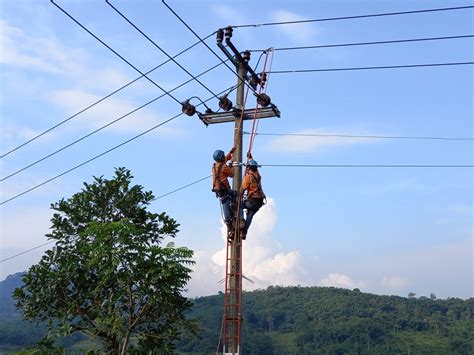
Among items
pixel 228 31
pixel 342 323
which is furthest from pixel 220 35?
pixel 342 323

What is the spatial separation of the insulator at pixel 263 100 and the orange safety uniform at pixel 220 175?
1412 millimetres

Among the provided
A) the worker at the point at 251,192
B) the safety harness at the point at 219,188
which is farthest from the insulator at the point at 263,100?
the safety harness at the point at 219,188

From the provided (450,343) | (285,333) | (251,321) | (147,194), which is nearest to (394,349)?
(450,343)

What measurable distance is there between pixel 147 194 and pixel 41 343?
414 cm

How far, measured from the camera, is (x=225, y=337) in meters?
9.15

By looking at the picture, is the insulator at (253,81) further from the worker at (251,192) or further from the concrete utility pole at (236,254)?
the worker at (251,192)

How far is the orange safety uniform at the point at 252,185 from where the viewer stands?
9828 mm

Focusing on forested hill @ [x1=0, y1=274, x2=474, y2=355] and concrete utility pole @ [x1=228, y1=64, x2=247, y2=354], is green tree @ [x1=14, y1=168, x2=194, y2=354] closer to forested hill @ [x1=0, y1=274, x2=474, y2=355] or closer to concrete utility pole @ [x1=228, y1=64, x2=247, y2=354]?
concrete utility pole @ [x1=228, y1=64, x2=247, y2=354]

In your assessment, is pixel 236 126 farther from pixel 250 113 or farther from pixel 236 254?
pixel 236 254

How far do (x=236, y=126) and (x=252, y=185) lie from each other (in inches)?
47.5

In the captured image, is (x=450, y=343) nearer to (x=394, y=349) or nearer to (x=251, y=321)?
(x=394, y=349)

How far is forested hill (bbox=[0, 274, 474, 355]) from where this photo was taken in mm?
105481

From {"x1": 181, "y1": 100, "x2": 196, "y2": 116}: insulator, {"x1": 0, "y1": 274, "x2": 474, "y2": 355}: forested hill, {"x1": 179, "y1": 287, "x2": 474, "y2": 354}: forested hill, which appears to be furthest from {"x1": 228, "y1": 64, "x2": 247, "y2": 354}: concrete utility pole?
{"x1": 179, "y1": 287, "x2": 474, "y2": 354}: forested hill

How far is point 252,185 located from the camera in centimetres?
987
